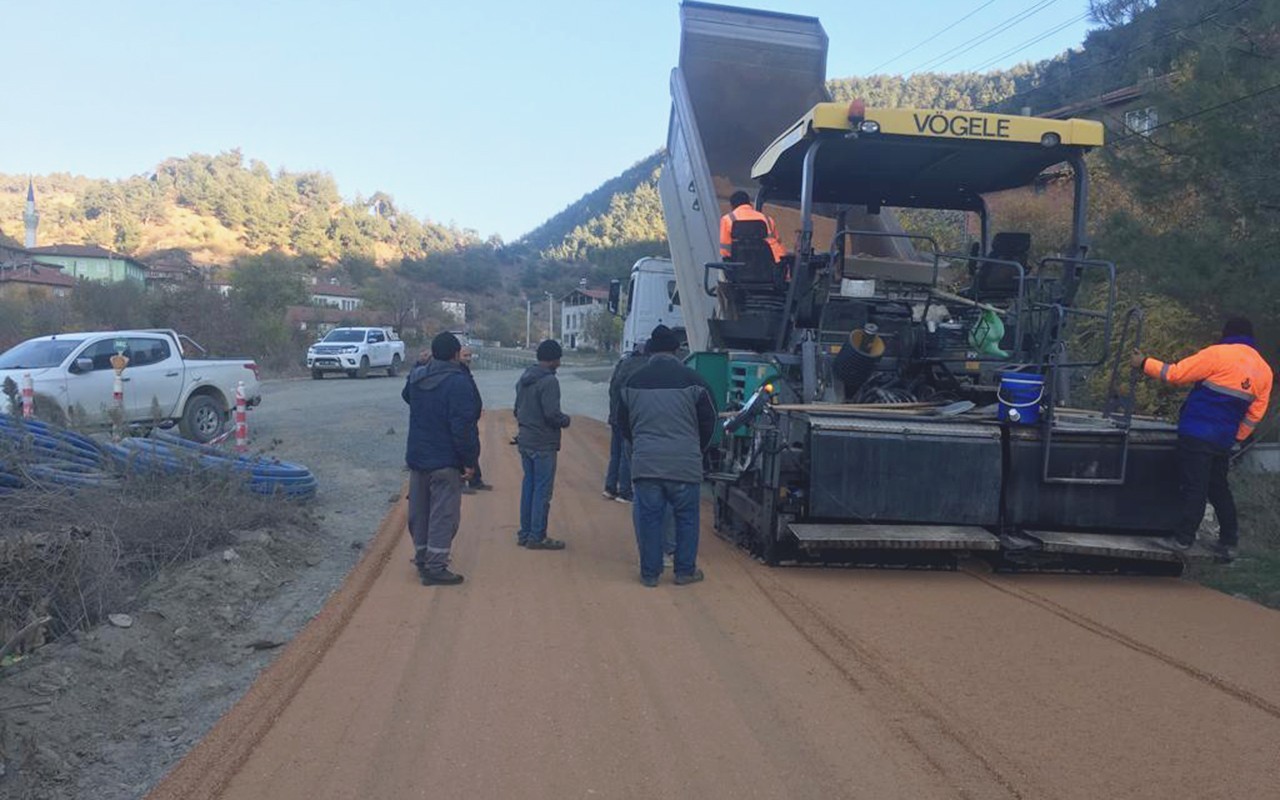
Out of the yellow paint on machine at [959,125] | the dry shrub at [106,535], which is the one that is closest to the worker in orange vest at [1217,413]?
the yellow paint on machine at [959,125]

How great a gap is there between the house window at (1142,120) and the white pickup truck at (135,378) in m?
12.5

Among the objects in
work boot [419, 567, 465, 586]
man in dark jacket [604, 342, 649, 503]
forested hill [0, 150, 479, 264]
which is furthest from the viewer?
forested hill [0, 150, 479, 264]

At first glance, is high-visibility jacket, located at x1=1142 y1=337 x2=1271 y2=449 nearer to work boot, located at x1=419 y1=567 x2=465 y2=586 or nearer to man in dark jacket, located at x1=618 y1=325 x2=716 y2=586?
man in dark jacket, located at x1=618 y1=325 x2=716 y2=586

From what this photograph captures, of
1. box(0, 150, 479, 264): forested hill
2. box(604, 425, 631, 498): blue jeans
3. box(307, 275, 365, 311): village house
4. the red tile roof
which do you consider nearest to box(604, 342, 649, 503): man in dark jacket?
box(604, 425, 631, 498): blue jeans

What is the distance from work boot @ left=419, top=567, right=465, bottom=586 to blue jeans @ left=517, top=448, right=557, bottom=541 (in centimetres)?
124

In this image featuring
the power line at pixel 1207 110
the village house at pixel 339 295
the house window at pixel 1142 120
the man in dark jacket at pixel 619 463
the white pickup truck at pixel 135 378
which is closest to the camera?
the power line at pixel 1207 110

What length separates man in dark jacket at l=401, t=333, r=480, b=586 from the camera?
21.0 feet

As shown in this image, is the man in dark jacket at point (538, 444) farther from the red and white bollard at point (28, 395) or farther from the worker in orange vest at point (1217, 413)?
the red and white bollard at point (28, 395)

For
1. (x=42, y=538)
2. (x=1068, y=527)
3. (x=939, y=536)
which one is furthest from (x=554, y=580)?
(x=1068, y=527)

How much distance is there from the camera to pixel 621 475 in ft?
33.0

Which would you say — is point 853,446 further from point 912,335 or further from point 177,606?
point 177,606

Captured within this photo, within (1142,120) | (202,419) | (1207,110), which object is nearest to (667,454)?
(1207,110)

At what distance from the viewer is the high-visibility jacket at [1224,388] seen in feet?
→ 20.1

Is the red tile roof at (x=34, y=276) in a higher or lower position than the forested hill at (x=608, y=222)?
lower
